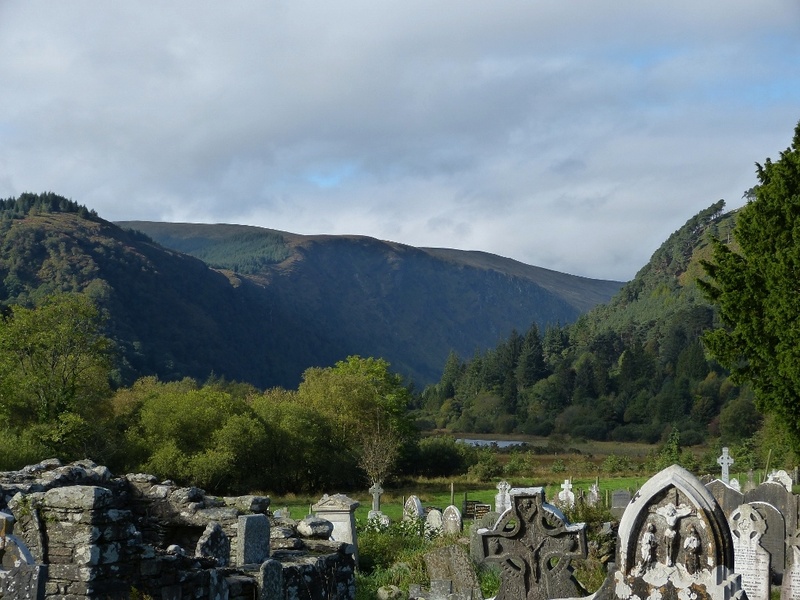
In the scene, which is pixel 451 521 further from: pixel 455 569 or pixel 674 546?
pixel 674 546

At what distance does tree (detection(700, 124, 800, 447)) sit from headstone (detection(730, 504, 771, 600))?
4812 mm

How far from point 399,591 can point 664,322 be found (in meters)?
145

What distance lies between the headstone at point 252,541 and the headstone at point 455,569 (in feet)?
11.5

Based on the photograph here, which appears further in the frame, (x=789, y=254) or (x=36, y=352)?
(x=36, y=352)

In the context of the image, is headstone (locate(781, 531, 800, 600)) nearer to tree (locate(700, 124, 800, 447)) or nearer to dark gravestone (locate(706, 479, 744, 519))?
tree (locate(700, 124, 800, 447))

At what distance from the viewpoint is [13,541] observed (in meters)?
6.38

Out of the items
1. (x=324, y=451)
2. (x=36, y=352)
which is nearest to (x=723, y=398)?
(x=324, y=451)

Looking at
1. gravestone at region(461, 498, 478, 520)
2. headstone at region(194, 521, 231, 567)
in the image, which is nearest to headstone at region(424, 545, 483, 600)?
headstone at region(194, 521, 231, 567)

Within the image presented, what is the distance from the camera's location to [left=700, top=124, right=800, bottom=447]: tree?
759 inches

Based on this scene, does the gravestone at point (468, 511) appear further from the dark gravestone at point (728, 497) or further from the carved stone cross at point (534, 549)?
the carved stone cross at point (534, 549)

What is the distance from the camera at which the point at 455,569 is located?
13898 millimetres

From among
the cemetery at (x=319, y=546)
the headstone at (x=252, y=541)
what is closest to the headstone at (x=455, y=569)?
the cemetery at (x=319, y=546)

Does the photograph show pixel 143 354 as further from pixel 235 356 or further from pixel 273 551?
pixel 273 551

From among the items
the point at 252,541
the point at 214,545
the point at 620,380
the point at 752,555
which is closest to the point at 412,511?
the point at 752,555
